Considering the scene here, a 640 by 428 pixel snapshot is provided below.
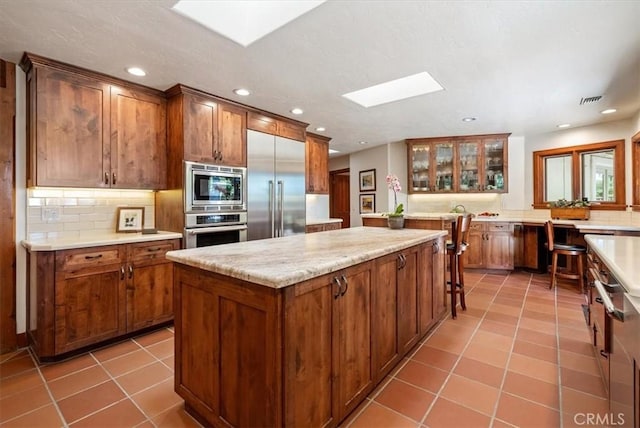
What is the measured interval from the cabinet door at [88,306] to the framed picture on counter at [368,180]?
15.9 ft

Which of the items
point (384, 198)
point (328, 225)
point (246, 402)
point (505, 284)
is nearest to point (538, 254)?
point (505, 284)

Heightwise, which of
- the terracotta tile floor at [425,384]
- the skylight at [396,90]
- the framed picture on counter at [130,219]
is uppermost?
the skylight at [396,90]

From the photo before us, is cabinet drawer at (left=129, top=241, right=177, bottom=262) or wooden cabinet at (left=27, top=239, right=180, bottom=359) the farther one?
cabinet drawer at (left=129, top=241, right=177, bottom=262)

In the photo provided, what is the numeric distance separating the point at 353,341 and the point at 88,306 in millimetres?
2228

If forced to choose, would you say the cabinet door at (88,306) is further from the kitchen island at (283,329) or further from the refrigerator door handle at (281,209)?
the refrigerator door handle at (281,209)

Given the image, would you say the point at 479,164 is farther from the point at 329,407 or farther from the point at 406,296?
the point at 329,407

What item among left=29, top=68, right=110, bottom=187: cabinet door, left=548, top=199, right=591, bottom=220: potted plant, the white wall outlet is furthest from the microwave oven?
left=548, top=199, right=591, bottom=220: potted plant

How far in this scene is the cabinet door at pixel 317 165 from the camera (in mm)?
5191

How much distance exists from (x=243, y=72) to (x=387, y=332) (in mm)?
2504

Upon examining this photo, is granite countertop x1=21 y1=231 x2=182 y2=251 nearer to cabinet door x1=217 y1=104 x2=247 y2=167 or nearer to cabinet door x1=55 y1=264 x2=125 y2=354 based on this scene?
cabinet door x1=55 y1=264 x2=125 y2=354

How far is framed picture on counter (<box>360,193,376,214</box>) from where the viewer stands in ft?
20.9

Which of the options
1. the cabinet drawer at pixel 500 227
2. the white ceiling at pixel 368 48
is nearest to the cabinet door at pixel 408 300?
the white ceiling at pixel 368 48

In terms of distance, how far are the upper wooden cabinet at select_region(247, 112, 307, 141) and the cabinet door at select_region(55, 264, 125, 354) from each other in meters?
2.20

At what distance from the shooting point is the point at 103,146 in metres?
2.78
